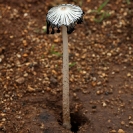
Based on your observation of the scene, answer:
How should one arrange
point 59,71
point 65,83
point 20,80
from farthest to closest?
point 59,71 → point 20,80 → point 65,83

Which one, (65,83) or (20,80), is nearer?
(65,83)

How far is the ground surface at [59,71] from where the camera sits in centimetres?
266

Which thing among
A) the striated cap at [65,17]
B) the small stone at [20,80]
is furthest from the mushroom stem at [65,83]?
the small stone at [20,80]

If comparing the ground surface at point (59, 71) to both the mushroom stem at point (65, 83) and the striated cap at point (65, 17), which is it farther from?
the striated cap at point (65, 17)

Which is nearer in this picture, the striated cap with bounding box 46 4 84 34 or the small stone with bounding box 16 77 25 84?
the striated cap with bounding box 46 4 84 34

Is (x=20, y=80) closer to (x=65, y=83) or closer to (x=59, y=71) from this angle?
(x=59, y=71)

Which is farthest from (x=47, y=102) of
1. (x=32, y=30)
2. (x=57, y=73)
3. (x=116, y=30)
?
(x=116, y=30)

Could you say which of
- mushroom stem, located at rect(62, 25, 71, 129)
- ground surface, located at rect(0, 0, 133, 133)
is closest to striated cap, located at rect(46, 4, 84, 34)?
mushroom stem, located at rect(62, 25, 71, 129)

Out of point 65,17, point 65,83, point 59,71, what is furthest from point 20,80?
point 65,17

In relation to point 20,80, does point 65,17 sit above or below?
above

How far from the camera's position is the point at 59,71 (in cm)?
299

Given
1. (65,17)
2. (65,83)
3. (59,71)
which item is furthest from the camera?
(59,71)

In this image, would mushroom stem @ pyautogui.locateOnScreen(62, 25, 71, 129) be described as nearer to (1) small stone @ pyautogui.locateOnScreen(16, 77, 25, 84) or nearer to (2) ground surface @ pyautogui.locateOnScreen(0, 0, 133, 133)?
(2) ground surface @ pyautogui.locateOnScreen(0, 0, 133, 133)

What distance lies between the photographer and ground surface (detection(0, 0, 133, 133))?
2664mm
